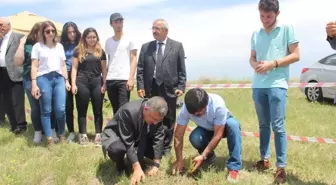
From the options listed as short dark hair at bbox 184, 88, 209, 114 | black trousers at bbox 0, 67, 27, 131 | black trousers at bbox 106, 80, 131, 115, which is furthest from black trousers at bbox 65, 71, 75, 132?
short dark hair at bbox 184, 88, 209, 114

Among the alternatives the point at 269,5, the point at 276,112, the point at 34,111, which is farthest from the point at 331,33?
the point at 34,111

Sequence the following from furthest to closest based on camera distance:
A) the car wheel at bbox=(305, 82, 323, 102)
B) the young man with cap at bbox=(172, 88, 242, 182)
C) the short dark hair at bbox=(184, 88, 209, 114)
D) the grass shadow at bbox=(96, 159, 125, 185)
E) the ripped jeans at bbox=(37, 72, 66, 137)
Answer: the car wheel at bbox=(305, 82, 323, 102) → the ripped jeans at bbox=(37, 72, 66, 137) → the grass shadow at bbox=(96, 159, 125, 185) → the young man with cap at bbox=(172, 88, 242, 182) → the short dark hair at bbox=(184, 88, 209, 114)

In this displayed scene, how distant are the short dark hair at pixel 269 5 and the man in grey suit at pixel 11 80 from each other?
4.29 meters

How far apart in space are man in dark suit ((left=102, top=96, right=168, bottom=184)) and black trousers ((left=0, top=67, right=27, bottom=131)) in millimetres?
2804

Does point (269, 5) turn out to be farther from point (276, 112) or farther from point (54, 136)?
point (54, 136)

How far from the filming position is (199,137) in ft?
15.8

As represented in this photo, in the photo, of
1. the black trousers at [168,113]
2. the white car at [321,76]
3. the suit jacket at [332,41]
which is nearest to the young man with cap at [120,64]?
the black trousers at [168,113]

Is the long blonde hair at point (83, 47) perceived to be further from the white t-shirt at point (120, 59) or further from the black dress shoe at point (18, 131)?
the black dress shoe at point (18, 131)

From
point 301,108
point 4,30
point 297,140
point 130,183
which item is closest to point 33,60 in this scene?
point 4,30

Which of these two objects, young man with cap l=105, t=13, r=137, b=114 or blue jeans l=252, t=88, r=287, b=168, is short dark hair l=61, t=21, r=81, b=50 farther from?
blue jeans l=252, t=88, r=287, b=168

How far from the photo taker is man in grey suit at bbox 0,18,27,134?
6820 mm

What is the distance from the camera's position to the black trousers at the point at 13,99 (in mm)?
7027

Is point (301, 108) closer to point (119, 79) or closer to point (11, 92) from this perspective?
point (119, 79)

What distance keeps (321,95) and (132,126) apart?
7615mm
